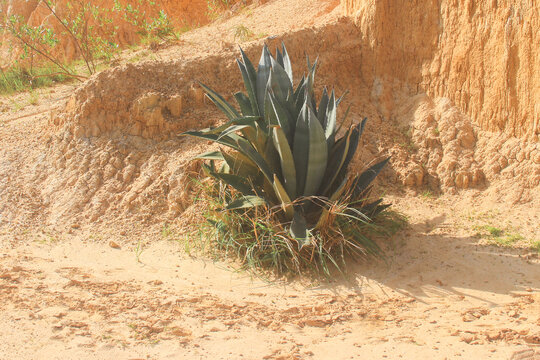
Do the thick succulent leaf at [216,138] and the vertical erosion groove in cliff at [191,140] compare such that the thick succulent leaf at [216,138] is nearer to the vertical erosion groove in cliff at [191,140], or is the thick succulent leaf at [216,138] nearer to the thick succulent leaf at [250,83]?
the thick succulent leaf at [250,83]

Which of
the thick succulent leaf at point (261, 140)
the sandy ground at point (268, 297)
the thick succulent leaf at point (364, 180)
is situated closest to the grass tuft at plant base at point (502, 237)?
the sandy ground at point (268, 297)

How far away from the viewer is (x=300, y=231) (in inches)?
152

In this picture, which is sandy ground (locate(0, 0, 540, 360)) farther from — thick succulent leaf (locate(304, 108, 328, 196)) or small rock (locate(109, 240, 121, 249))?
thick succulent leaf (locate(304, 108, 328, 196))

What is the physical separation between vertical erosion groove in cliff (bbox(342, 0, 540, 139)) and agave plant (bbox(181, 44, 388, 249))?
61.6 inches

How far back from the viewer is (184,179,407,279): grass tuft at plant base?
4.00 metres

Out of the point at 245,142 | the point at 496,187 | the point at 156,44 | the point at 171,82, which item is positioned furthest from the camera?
the point at 156,44

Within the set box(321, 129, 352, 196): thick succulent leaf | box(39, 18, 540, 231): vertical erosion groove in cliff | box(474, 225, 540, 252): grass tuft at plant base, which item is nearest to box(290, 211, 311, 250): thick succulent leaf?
box(321, 129, 352, 196): thick succulent leaf

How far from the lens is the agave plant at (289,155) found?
3.90 metres

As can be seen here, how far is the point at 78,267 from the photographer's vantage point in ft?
13.4

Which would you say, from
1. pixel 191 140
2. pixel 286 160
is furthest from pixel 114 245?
pixel 286 160

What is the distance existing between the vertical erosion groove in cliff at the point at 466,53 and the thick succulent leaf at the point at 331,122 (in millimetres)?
1751

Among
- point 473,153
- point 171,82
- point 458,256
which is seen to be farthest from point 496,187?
point 171,82

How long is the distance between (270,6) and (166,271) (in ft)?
16.1

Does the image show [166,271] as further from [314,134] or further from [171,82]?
[171,82]
